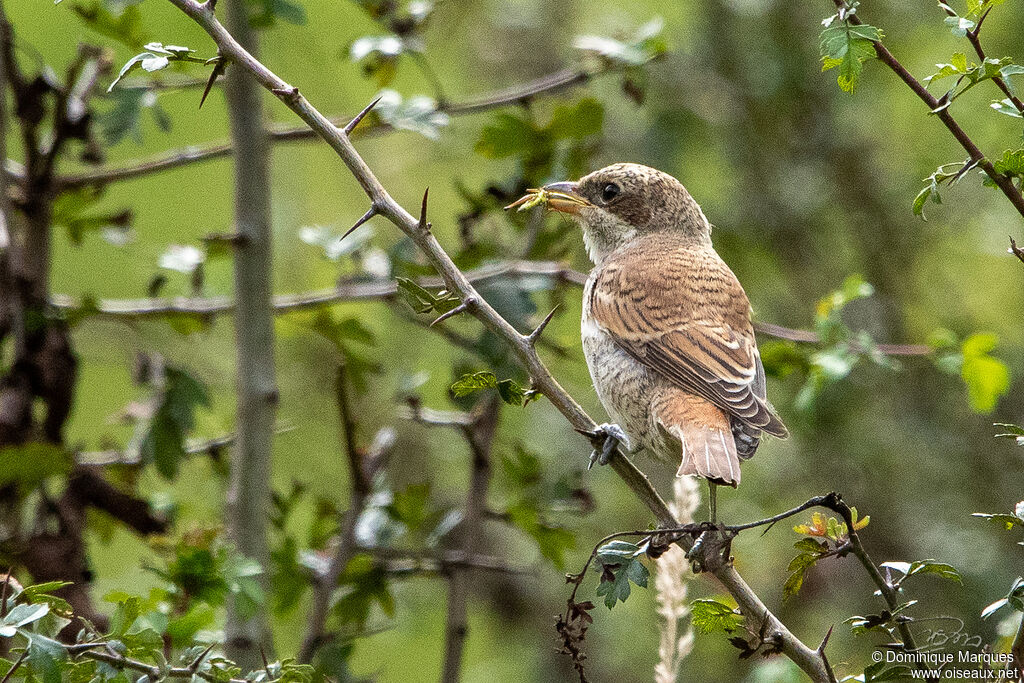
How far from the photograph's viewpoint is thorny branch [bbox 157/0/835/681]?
1843 mm

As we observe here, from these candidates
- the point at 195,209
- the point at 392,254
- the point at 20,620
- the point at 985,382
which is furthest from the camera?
the point at 195,209

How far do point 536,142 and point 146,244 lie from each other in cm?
297

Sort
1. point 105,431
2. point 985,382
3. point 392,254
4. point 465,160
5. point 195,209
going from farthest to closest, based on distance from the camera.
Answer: point 465,160 → point 195,209 → point 105,431 → point 392,254 → point 985,382

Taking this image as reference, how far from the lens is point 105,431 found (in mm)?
5250

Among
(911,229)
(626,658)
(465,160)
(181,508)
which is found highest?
(465,160)

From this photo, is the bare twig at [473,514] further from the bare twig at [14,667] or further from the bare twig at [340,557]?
the bare twig at [14,667]

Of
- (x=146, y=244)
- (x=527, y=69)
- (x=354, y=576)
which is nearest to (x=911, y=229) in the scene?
(x=527, y=69)

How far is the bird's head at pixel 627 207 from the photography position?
359 cm

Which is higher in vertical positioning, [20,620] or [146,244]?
[146,244]

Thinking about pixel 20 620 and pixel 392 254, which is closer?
pixel 20 620

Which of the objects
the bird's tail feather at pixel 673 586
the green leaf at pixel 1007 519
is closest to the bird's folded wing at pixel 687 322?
the bird's tail feather at pixel 673 586

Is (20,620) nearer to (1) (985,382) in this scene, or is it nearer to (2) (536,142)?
(2) (536,142)

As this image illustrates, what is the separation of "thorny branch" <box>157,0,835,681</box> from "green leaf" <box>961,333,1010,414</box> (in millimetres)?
1494

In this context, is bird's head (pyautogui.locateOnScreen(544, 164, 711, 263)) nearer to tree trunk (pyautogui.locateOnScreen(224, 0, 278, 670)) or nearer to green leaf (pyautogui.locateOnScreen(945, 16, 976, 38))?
tree trunk (pyautogui.locateOnScreen(224, 0, 278, 670))
